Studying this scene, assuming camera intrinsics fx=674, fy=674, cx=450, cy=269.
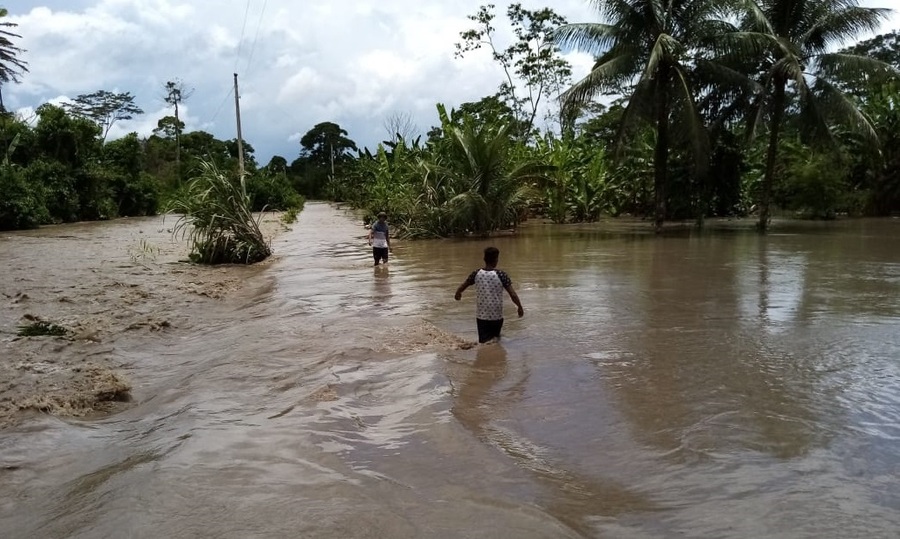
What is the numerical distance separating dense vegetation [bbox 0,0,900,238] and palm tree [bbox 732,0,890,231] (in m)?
0.05

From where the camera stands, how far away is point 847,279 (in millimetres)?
11383

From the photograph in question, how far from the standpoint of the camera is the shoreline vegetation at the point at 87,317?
573 cm

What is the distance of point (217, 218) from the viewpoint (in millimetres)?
15578

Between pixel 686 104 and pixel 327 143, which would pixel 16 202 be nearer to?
pixel 686 104

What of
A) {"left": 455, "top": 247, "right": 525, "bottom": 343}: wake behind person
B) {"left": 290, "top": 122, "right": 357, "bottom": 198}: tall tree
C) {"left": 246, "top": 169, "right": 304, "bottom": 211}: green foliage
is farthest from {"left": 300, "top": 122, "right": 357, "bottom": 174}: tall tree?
{"left": 455, "top": 247, "right": 525, "bottom": 343}: wake behind person

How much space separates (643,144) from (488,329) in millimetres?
25389

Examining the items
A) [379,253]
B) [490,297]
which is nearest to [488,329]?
[490,297]

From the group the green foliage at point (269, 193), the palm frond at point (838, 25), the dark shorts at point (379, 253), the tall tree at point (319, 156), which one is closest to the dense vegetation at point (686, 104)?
the palm frond at point (838, 25)

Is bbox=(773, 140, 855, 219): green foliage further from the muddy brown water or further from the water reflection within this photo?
the water reflection

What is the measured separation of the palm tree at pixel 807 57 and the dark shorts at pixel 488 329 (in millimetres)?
17068

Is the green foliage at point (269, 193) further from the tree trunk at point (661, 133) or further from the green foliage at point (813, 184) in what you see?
the green foliage at point (813, 184)

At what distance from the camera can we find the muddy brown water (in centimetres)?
337

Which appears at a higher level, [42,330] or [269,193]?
[269,193]

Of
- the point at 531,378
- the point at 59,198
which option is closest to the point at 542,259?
the point at 531,378
